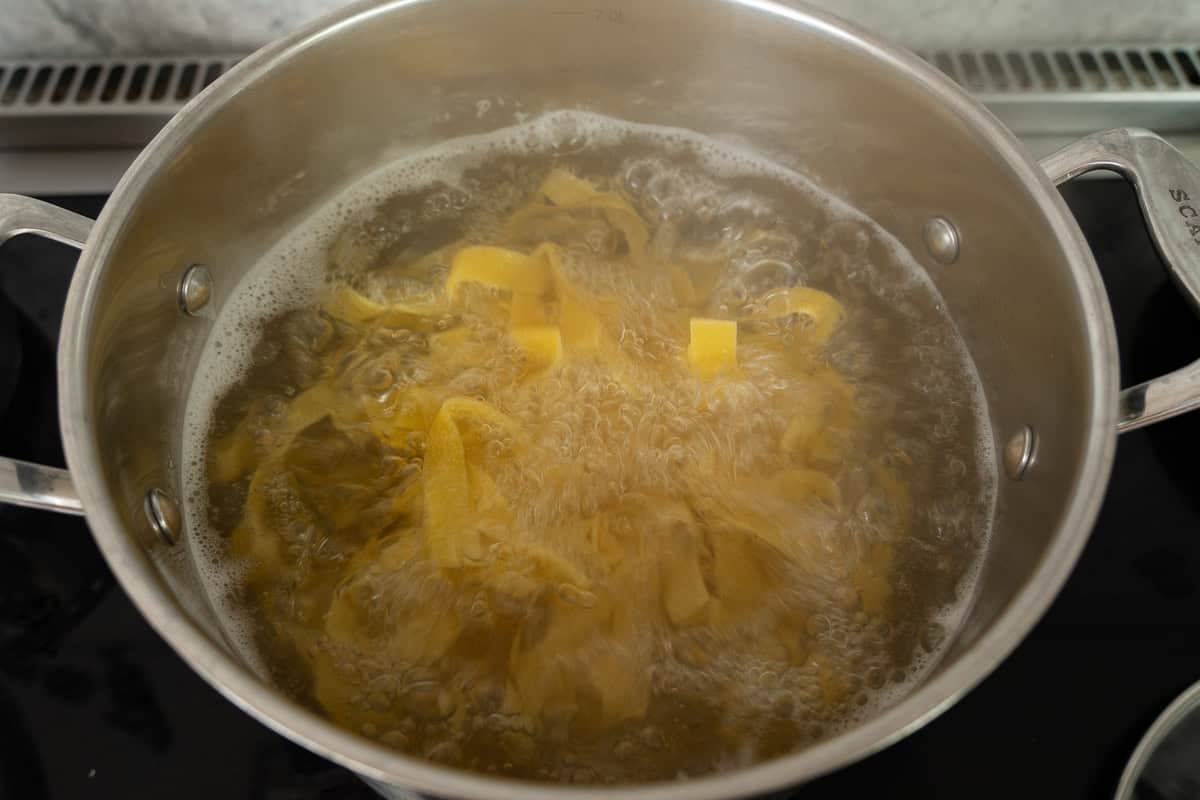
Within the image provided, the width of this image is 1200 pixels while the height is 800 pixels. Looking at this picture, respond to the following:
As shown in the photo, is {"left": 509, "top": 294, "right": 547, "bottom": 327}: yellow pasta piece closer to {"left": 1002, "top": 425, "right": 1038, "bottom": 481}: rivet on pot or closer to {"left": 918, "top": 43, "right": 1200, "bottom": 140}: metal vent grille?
{"left": 1002, "top": 425, "right": 1038, "bottom": 481}: rivet on pot

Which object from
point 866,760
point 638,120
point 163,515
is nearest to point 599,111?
point 638,120

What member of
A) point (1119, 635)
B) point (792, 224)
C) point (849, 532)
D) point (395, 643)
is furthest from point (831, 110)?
point (395, 643)

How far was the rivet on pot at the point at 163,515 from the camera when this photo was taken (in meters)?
0.95

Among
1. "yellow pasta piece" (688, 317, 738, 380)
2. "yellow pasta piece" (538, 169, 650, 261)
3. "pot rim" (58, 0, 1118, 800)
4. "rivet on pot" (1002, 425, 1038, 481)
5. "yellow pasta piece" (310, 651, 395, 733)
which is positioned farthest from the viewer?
A: "yellow pasta piece" (538, 169, 650, 261)

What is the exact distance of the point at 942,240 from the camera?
1.12 metres

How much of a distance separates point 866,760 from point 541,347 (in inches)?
22.7

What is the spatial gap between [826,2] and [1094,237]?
1.59 ft

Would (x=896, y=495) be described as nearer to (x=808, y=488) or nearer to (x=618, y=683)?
(x=808, y=488)

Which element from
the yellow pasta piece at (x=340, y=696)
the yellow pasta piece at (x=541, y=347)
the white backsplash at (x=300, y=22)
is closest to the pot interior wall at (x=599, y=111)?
the yellow pasta piece at (x=340, y=696)

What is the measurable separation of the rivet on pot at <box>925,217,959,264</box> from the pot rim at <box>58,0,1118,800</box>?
0.19 metres

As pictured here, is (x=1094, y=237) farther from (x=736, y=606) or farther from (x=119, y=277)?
(x=119, y=277)

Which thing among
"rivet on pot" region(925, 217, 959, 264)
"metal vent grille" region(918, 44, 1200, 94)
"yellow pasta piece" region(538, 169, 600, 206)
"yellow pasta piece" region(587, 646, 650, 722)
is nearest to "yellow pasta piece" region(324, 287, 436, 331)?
"yellow pasta piece" region(538, 169, 600, 206)

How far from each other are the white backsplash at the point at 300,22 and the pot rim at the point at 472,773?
330 millimetres

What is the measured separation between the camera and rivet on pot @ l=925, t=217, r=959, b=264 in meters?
1.10
